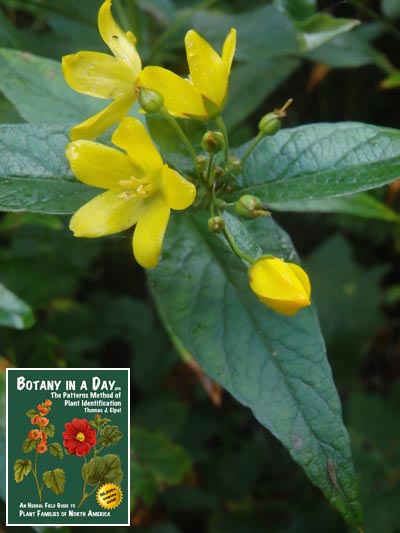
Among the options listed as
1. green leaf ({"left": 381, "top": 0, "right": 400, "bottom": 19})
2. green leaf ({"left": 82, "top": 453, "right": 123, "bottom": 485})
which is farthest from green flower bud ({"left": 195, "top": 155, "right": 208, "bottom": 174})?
green leaf ({"left": 381, "top": 0, "right": 400, "bottom": 19})

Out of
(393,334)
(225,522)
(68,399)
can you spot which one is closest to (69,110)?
(68,399)

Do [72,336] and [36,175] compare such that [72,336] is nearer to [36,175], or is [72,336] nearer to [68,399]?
[68,399]

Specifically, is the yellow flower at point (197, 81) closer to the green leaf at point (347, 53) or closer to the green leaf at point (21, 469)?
the green leaf at point (21, 469)

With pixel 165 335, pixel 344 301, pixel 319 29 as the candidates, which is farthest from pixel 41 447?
pixel 344 301

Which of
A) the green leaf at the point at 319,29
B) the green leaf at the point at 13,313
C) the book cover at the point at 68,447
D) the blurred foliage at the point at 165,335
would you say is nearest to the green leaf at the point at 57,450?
the book cover at the point at 68,447

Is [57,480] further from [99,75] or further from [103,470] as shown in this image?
[99,75]

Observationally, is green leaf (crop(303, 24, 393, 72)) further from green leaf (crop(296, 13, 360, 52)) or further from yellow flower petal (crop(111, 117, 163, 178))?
yellow flower petal (crop(111, 117, 163, 178))
